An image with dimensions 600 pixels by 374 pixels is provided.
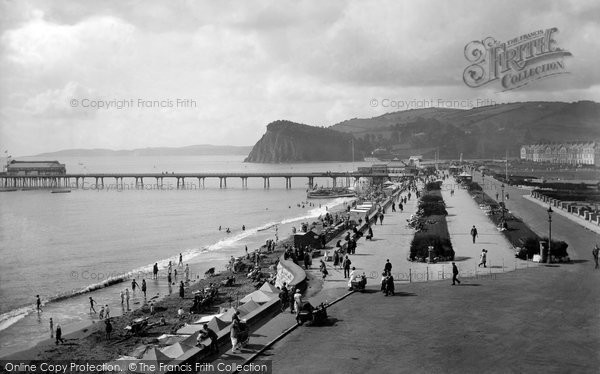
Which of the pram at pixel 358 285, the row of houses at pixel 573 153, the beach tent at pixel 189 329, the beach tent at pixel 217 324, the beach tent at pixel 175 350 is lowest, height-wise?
the beach tent at pixel 189 329

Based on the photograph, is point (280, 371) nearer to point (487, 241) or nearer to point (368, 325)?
point (368, 325)

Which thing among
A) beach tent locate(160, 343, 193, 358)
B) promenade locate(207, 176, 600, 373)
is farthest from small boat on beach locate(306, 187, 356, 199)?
beach tent locate(160, 343, 193, 358)

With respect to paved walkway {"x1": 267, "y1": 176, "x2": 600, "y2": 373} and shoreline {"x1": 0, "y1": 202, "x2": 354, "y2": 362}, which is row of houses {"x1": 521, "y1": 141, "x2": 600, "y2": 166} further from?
paved walkway {"x1": 267, "y1": 176, "x2": 600, "y2": 373}

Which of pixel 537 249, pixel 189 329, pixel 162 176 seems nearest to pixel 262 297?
pixel 189 329

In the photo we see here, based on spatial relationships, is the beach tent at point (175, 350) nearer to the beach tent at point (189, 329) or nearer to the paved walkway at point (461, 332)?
the beach tent at point (189, 329)

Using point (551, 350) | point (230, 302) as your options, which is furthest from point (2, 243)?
point (551, 350)

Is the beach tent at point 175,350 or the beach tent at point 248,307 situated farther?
the beach tent at point 248,307

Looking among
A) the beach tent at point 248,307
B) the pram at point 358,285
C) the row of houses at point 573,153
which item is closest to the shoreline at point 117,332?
the beach tent at point 248,307
